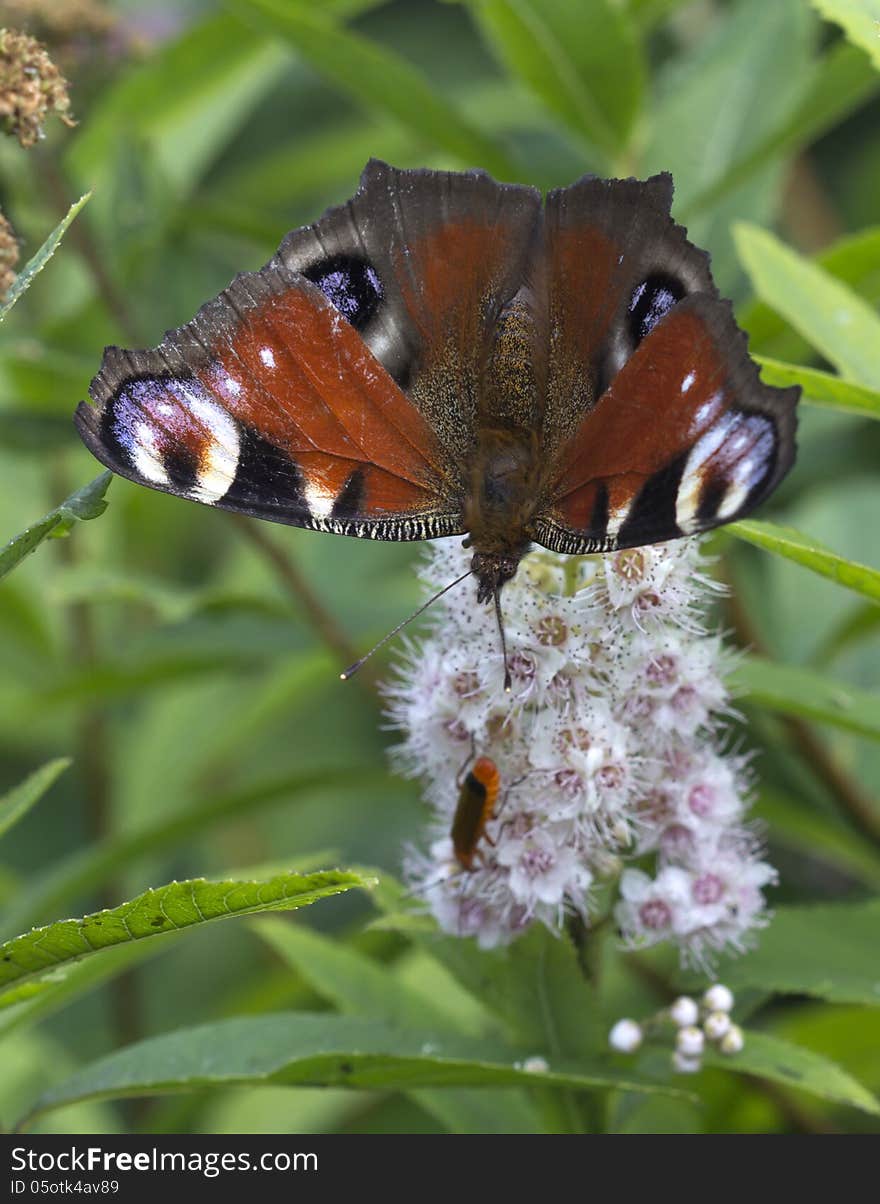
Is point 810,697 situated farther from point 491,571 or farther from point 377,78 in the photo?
point 377,78

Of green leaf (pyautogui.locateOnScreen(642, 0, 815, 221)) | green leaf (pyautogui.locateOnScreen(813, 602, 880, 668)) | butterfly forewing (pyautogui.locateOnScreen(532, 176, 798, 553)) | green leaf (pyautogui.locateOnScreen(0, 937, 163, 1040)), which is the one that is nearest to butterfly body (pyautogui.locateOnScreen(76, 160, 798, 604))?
butterfly forewing (pyautogui.locateOnScreen(532, 176, 798, 553))

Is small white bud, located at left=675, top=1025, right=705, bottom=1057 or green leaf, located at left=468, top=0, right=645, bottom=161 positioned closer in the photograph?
small white bud, located at left=675, top=1025, right=705, bottom=1057

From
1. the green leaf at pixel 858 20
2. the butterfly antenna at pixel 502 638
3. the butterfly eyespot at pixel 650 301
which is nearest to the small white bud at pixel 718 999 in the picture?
the butterfly antenna at pixel 502 638

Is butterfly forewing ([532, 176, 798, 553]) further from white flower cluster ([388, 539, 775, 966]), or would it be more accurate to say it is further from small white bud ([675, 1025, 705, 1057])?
small white bud ([675, 1025, 705, 1057])

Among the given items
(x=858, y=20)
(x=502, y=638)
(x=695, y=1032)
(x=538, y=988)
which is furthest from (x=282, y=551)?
(x=858, y=20)
